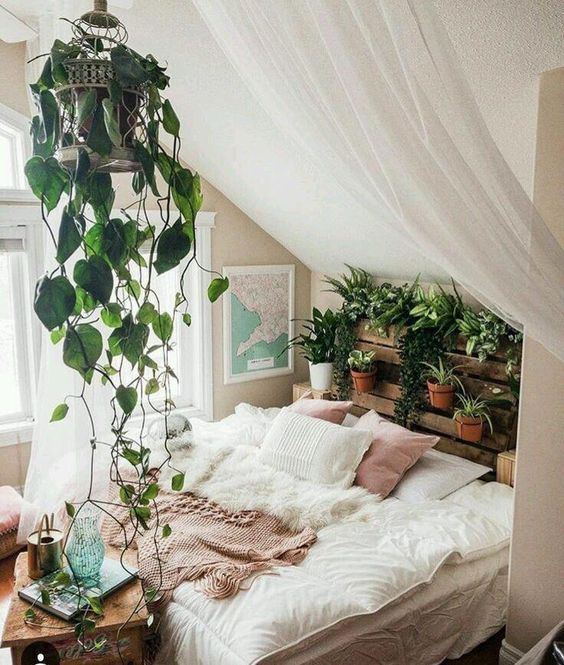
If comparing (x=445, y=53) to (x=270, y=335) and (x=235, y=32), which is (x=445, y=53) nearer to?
(x=235, y=32)

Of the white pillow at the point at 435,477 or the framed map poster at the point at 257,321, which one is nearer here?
the white pillow at the point at 435,477

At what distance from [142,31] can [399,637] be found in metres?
2.70

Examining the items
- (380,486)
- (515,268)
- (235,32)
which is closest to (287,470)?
(380,486)

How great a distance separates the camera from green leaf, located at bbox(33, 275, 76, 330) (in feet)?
4.06

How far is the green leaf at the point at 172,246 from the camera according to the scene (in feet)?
4.66

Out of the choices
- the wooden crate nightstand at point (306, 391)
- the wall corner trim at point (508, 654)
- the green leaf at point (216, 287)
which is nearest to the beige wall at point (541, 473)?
the wall corner trim at point (508, 654)

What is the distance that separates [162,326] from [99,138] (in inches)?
17.7

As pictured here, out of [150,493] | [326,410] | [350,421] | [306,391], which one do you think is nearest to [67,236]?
[150,493]

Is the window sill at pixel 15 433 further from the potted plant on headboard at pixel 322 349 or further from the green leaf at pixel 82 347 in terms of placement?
the green leaf at pixel 82 347

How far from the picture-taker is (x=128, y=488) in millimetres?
1517

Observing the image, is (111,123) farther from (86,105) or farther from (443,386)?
(443,386)

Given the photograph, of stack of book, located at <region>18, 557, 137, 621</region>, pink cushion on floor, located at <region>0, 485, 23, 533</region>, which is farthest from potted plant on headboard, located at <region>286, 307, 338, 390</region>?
stack of book, located at <region>18, 557, 137, 621</region>

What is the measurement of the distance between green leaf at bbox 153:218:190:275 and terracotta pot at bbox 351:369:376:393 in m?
2.78

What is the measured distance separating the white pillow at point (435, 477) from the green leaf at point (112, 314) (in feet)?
6.78
